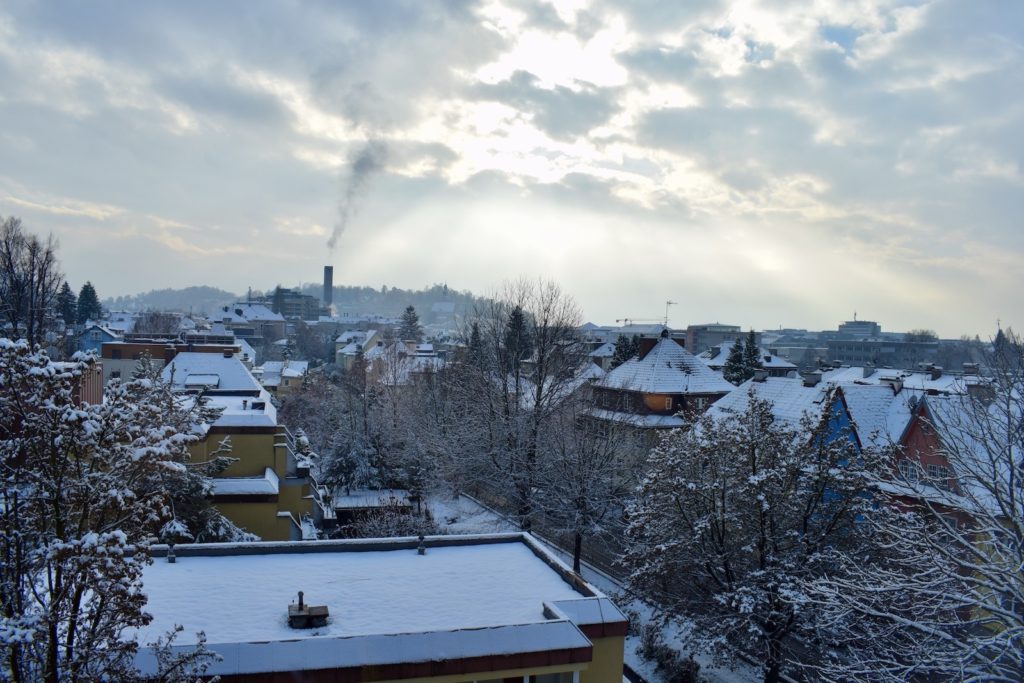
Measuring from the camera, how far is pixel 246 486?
1866 centimetres

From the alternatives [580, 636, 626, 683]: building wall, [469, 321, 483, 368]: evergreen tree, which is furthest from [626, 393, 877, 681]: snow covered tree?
[469, 321, 483, 368]: evergreen tree

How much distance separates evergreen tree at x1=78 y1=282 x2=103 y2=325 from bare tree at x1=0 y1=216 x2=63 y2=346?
173 feet

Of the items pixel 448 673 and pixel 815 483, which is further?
pixel 815 483

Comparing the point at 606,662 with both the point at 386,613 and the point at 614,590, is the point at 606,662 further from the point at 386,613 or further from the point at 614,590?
the point at 614,590

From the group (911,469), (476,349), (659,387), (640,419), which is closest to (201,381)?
(476,349)

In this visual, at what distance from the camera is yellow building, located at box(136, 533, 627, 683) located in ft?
24.9

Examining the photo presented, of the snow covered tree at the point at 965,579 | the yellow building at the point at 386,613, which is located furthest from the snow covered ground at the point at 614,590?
the yellow building at the point at 386,613

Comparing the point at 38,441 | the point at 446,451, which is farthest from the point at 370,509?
the point at 38,441

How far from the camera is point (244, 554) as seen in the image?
11.3m

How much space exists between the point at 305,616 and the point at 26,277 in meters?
29.2

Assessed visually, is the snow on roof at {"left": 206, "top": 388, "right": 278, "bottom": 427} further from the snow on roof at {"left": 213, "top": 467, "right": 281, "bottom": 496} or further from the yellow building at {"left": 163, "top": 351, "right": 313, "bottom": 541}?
the snow on roof at {"left": 213, "top": 467, "right": 281, "bottom": 496}

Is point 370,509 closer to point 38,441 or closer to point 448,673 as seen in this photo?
point 448,673

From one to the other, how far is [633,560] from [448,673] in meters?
9.82

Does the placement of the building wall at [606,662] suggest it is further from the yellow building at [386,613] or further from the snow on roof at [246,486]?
the snow on roof at [246,486]
